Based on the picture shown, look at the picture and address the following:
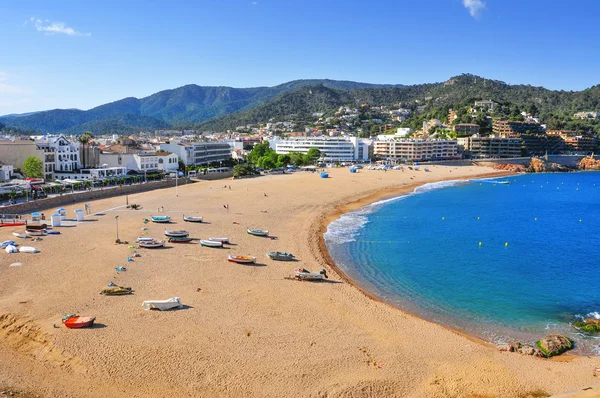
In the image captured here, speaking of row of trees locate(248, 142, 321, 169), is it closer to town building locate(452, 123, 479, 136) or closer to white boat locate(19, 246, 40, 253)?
town building locate(452, 123, 479, 136)

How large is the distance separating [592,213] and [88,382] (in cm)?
5647

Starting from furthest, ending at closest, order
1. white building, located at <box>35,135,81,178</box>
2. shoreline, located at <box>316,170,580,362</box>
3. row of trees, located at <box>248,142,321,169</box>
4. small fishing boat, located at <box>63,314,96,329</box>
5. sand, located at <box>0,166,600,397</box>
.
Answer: row of trees, located at <box>248,142,321,169</box> < white building, located at <box>35,135,81,178</box> < shoreline, located at <box>316,170,580,362</box> < small fishing boat, located at <box>63,314,96,329</box> < sand, located at <box>0,166,600,397</box>

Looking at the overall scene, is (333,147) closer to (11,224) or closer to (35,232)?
(11,224)

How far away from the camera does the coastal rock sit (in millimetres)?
17969

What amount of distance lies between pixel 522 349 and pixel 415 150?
98.9m

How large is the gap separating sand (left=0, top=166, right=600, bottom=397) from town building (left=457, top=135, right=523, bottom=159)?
10465 cm

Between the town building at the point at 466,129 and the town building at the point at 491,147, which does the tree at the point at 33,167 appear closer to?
the town building at the point at 491,147

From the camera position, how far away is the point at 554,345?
1827 cm

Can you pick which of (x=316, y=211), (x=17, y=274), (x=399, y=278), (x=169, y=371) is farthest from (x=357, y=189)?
(x=169, y=371)

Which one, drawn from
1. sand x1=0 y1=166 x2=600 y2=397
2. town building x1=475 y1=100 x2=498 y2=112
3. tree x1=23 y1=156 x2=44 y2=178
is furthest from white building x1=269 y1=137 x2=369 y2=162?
sand x1=0 y1=166 x2=600 y2=397

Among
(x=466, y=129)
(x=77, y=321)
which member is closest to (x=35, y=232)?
(x=77, y=321)

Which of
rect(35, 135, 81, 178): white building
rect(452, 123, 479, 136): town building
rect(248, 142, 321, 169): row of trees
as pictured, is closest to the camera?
rect(35, 135, 81, 178): white building

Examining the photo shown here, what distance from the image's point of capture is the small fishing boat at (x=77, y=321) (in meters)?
17.8

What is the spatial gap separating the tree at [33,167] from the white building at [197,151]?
93.2 ft
